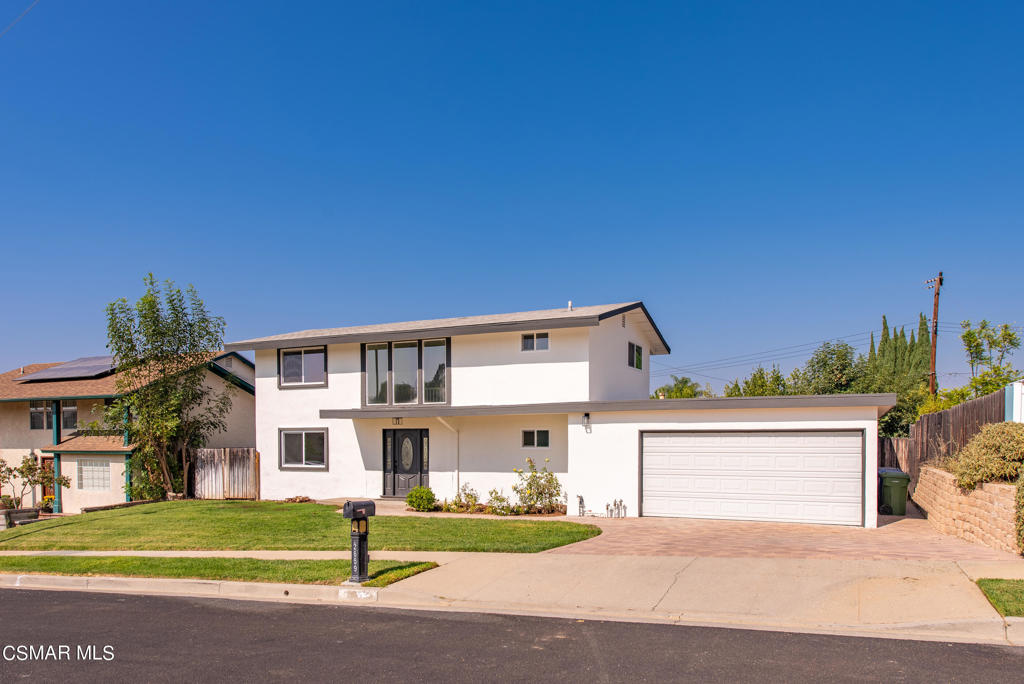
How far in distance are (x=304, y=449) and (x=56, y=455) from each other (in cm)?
1011

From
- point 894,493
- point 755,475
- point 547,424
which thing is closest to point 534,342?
point 547,424

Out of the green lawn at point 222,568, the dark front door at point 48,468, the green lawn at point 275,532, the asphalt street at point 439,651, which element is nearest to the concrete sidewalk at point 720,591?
the green lawn at point 222,568

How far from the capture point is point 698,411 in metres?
17.8

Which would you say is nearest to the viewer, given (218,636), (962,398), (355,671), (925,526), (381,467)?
(355,671)

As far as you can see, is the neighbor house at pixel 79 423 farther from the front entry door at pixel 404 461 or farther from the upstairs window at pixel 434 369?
the upstairs window at pixel 434 369

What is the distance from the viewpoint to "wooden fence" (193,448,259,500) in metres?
25.1

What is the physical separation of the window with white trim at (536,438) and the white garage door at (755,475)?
342 cm

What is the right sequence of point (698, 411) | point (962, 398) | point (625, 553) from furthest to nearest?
point (962, 398), point (698, 411), point (625, 553)

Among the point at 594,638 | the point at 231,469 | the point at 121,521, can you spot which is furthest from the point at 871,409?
the point at 231,469

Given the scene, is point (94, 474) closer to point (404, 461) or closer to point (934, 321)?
point (404, 461)

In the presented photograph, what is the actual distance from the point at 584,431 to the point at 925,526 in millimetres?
7629

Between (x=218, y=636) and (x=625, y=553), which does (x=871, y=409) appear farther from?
(x=218, y=636)

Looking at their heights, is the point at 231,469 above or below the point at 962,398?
below

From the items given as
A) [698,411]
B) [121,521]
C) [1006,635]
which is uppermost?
[698,411]
